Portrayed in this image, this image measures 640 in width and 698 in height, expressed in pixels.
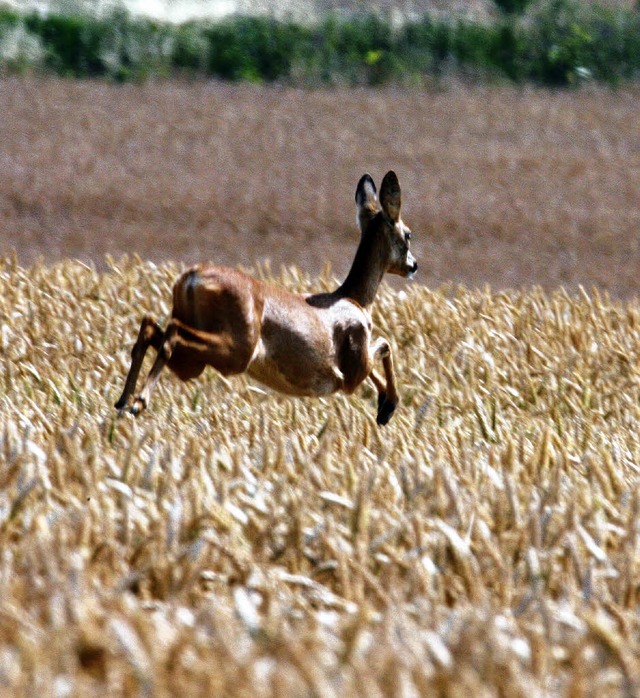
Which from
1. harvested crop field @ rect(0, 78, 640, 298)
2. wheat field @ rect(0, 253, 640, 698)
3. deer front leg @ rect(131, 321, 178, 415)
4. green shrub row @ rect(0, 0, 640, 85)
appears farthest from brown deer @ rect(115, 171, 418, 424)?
green shrub row @ rect(0, 0, 640, 85)

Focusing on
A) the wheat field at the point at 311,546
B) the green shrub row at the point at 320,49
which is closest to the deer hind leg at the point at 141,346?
the wheat field at the point at 311,546

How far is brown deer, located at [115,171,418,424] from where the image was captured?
6961 millimetres

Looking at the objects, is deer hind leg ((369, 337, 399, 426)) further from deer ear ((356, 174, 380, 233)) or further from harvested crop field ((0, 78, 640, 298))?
harvested crop field ((0, 78, 640, 298))

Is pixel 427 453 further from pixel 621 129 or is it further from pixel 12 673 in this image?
pixel 621 129

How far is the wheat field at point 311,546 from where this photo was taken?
3402mm

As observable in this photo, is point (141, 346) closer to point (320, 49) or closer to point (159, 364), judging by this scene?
point (159, 364)

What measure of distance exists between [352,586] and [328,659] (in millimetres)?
777

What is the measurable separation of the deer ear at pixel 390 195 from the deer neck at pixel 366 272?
17cm

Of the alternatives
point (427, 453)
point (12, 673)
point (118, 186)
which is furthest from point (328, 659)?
point (118, 186)

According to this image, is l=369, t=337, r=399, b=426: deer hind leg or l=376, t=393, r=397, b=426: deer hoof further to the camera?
l=369, t=337, r=399, b=426: deer hind leg

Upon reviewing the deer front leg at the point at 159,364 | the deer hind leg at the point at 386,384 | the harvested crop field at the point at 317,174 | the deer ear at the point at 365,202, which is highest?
the deer ear at the point at 365,202

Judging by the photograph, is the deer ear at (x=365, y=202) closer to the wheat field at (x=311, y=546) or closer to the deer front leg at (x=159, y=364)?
the wheat field at (x=311, y=546)

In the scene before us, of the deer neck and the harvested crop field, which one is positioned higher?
the deer neck

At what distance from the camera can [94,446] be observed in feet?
18.2
